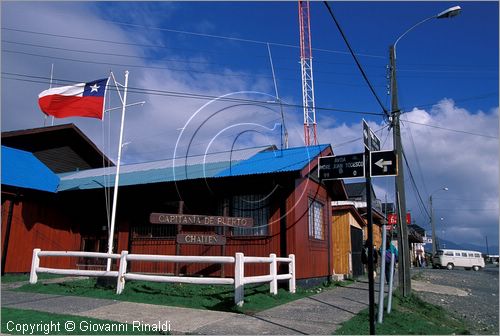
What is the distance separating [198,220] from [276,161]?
3.89 metres

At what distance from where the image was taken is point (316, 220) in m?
16.7

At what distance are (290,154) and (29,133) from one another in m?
13.0

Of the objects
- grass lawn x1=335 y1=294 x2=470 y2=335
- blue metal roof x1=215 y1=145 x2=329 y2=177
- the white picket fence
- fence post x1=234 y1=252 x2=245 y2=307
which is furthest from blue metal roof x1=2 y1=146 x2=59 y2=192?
grass lawn x1=335 y1=294 x2=470 y2=335

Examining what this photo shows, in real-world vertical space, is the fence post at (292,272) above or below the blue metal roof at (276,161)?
below

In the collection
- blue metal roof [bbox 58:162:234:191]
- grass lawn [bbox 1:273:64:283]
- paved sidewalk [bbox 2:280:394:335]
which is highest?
blue metal roof [bbox 58:162:234:191]

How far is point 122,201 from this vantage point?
17312 mm

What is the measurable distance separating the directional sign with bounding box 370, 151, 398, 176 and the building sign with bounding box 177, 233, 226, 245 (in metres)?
6.45

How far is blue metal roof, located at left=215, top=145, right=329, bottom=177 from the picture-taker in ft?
45.8

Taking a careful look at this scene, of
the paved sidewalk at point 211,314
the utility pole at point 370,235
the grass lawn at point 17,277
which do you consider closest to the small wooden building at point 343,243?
the paved sidewalk at point 211,314

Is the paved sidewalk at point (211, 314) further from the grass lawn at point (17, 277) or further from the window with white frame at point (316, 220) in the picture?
the window with white frame at point (316, 220)

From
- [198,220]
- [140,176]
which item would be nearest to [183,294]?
[198,220]

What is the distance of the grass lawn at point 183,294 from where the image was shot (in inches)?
403

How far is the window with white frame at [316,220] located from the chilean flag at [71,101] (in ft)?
27.2

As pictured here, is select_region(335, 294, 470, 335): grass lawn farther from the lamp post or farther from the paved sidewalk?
the lamp post
